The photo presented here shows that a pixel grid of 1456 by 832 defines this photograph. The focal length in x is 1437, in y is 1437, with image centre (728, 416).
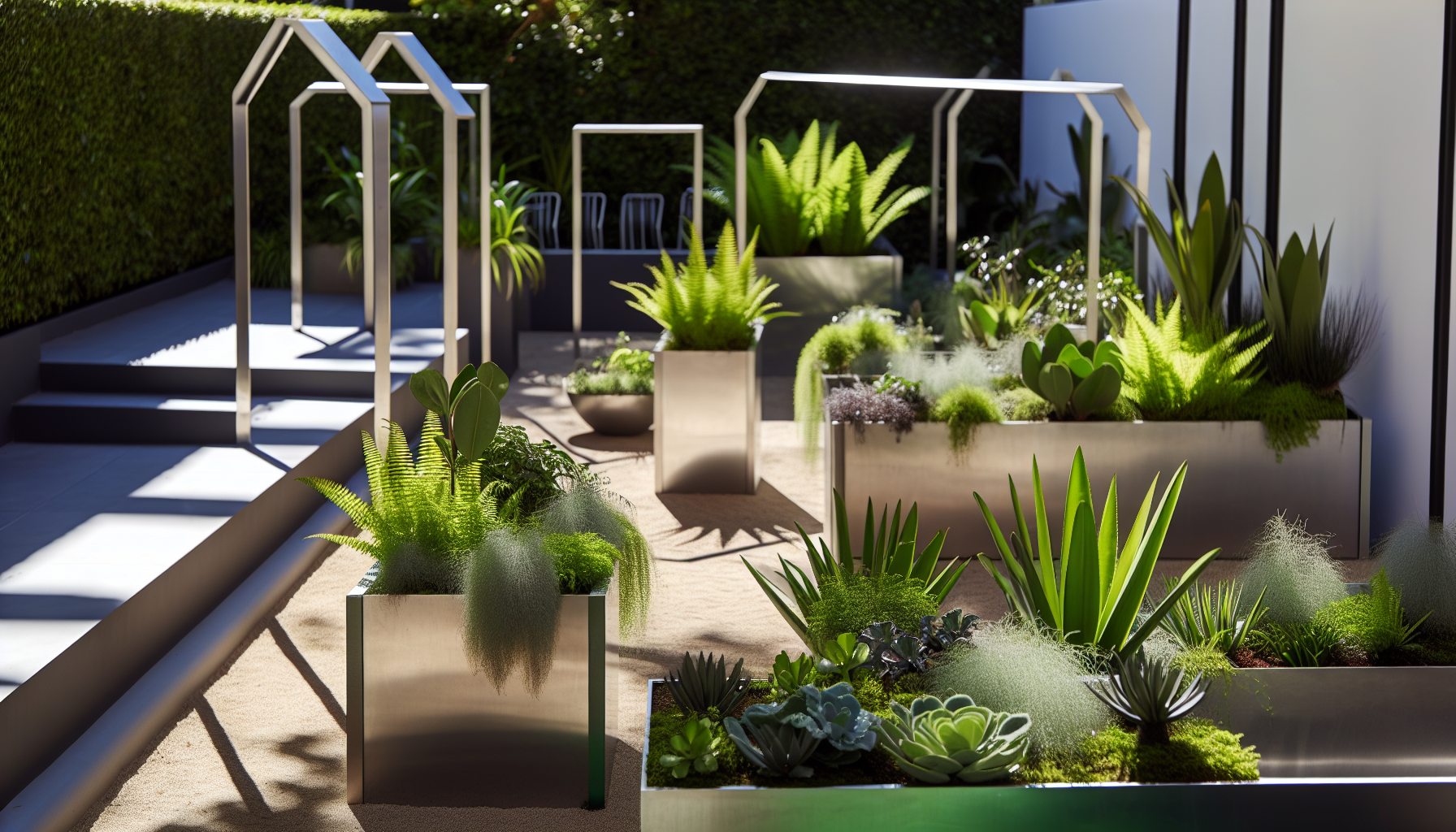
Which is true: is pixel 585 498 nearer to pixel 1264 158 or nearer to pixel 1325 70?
pixel 1325 70

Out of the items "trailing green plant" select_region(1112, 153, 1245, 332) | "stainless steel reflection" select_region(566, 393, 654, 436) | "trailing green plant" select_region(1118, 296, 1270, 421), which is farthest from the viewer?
"stainless steel reflection" select_region(566, 393, 654, 436)

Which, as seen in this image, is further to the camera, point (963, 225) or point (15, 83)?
point (963, 225)

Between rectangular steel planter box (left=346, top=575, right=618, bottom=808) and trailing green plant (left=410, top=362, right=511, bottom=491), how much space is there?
0.42 m

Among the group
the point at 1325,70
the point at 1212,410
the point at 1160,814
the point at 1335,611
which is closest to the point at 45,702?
the point at 1160,814

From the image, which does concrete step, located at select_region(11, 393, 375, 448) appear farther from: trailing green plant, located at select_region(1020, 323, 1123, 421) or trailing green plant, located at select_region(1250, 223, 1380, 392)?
trailing green plant, located at select_region(1250, 223, 1380, 392)

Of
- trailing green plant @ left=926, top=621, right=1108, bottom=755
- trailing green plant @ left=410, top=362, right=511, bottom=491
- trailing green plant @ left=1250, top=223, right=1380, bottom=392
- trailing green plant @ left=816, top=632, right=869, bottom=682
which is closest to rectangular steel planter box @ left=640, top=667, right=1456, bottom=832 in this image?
trailing green plant @ left=926, top=621, right=1108, bottom=755

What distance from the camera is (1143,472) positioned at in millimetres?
5230

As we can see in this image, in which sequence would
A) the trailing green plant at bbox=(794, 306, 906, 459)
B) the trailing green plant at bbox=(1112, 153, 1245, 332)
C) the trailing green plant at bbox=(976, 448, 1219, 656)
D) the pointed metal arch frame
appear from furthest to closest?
the trailing green plant at bbox=(794, 306, 906, 459), the trailing green plant at bbox=(1112, 153, 1245, 332), the pointed metal arch frame, the trailing green plant at bbox=(976, 448, 1219, 656)

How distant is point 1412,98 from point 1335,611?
2.86 metres

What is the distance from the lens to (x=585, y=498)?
352cm

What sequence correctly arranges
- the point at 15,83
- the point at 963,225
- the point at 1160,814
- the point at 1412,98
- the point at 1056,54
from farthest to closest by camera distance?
the point at 963,225 < the point at 1056,54 < the point at 15,83 < the point at 1412,98 < the point at 1160,814

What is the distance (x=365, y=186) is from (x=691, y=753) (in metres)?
4.28

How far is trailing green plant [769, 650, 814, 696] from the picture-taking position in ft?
9.20

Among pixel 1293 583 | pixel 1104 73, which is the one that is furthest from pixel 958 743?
pixel 1104 73
